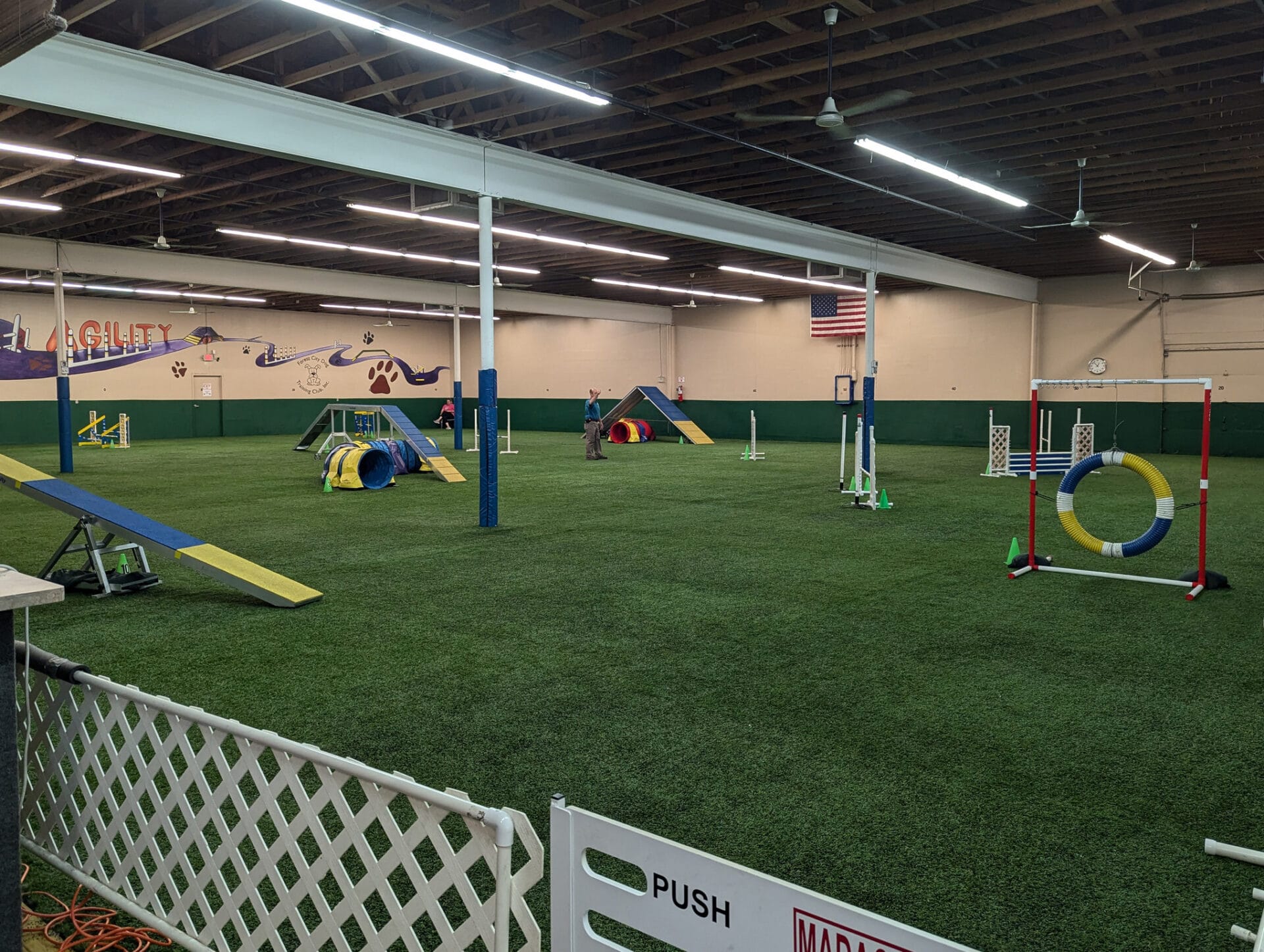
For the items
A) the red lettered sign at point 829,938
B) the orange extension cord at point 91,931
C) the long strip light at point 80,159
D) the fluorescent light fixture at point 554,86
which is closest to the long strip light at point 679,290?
the long strip light at point 80,159

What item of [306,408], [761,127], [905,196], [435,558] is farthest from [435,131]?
[306,408]

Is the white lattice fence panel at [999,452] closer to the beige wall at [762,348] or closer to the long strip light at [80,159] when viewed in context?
the beige wall at [762,348]

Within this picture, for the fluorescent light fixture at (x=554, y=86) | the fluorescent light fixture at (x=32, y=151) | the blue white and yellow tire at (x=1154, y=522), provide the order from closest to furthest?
the blue white and yellow tire at (x=1154, y=522), the fluorescent light fixture at (x=554, y=86), the fluorescent light fixture at (x=32, y=151)

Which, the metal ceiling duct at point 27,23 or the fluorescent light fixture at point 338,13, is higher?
the fluorescent light fixture at point 338,13

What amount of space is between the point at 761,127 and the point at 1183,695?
22.6 ft

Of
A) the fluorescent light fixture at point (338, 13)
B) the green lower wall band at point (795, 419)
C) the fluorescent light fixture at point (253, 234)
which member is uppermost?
the fluorescent light fixture at point (253, 234)

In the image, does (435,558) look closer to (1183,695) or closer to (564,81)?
(564,81)

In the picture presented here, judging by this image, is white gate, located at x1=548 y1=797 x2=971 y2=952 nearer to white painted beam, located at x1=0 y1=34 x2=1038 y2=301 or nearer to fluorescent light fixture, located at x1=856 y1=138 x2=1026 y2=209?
white painted beam, located at x1=0 y1=34 x2=1038 y2=301

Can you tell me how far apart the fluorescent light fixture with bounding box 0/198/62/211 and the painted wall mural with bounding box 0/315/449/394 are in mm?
8842

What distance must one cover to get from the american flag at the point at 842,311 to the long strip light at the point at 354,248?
295 inches

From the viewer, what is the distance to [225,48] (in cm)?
759

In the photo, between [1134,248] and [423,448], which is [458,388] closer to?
[423,448]

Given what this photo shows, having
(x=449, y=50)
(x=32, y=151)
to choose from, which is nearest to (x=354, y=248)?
(x=32, y=151)

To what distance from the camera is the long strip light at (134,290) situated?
2042cm
